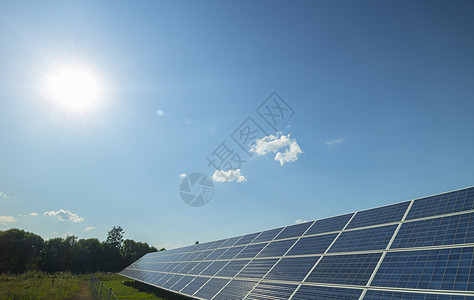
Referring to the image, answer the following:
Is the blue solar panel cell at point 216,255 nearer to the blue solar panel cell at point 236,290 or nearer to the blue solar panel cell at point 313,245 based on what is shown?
the blue solar panel cell at point 236,290

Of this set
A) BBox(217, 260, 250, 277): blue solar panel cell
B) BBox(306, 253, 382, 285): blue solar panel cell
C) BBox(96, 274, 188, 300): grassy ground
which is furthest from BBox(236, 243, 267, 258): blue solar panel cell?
BBox(96, 274, 188, 300): grassy ground

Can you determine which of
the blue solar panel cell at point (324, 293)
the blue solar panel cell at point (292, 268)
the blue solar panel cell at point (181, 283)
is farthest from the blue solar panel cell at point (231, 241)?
the blue solar panel cell at point (324, 293)

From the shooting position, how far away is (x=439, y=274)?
682cm

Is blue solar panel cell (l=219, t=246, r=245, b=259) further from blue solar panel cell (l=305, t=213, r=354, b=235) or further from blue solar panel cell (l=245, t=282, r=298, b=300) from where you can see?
blue solar panel cell (l=245, t=282, r=298, b=300)

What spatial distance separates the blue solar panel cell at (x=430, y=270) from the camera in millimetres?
6367

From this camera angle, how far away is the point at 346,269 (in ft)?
29.7

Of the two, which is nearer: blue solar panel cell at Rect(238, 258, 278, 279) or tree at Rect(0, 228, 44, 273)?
blue solar panel cell at Rect(238, 258, 278, 279)

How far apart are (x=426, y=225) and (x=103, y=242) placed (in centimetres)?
8888

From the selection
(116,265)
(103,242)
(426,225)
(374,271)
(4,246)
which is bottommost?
(426,225)

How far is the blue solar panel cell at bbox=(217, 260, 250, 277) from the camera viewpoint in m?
14.1

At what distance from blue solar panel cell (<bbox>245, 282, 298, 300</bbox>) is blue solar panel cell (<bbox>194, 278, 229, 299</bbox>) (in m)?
2.75

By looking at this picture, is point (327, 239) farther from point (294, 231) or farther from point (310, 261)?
point (294, 231)

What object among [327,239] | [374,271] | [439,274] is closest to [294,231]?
[327,239]

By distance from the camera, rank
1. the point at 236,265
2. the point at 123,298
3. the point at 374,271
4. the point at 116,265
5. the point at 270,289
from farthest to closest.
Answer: the point at 116,265
the point at 123,298
the point at 236,265
the point at 270,289
the point at 374,271
